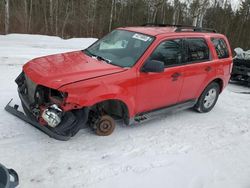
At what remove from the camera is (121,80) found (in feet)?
14.9

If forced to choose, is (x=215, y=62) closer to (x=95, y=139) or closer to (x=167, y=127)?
(x=167, y=127)

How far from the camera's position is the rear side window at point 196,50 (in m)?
5.61

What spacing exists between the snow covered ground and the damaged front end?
27cm

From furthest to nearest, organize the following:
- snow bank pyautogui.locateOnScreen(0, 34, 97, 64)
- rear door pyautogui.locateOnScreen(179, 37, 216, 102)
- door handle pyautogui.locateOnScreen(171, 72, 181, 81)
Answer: snow bank pyautogui.locateOnScreen(0, 34, 97, 64) → rear door pyautogui.locateOnScreen(179, 37, 216, 102) → door handle pyautogui.locateOnScreen(171, 72, 181, 81)

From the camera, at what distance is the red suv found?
4234 mm

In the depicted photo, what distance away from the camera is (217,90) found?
6.62 metres

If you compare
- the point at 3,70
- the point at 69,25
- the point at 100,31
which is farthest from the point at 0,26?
the point at 3,70

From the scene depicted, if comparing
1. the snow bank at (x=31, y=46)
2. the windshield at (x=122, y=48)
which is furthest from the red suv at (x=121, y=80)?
the snow bank at (x=31, y=46)

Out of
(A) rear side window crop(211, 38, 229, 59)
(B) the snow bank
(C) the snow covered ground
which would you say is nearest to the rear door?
(A) rear side window crop(211, 38, 229, 59)

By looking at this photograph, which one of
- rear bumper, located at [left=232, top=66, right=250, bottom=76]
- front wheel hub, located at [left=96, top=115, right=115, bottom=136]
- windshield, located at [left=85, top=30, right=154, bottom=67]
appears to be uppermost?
windshield, located at [left=85, top=30, right=154, bottom=67]

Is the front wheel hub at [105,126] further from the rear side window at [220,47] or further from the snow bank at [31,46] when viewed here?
the snow bank at [31,46]

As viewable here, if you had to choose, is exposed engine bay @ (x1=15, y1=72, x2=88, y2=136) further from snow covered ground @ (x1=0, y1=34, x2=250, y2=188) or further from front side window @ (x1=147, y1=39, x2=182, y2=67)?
front side window @ (x1=147, y1=39, x2=182, y2=67)

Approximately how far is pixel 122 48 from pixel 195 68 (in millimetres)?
1465

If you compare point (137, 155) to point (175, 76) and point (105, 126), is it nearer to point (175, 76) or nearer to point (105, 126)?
point (105, 126)
